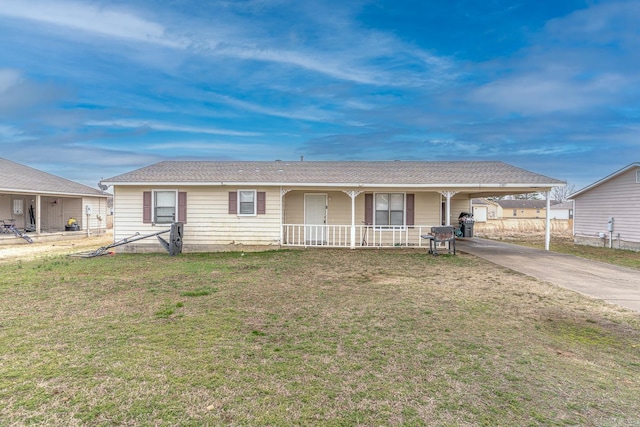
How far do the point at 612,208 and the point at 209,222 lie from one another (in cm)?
1797

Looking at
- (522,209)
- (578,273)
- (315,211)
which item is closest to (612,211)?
(578,273)

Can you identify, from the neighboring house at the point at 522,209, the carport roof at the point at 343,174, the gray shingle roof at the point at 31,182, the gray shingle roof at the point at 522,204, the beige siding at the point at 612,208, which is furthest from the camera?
the gray shingle roof at the point at 522,204

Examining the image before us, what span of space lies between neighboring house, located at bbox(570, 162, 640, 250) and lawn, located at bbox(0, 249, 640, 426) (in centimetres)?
1060

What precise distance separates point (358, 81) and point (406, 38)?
17.4 feet

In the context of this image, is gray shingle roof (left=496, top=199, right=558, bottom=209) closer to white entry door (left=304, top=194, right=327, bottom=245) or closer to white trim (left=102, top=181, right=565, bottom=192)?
white trim (left=102, top=181, right=565, bottom=192)

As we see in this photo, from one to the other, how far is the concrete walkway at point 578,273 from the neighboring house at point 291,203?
251cm

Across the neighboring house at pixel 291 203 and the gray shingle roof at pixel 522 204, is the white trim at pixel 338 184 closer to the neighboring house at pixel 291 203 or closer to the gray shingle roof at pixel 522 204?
the neighboring house at pixel 291 203

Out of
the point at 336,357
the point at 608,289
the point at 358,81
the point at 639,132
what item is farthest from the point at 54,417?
the point at 639,132

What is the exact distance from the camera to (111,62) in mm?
15211

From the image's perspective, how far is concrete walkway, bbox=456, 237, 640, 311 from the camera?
6391 millimetres

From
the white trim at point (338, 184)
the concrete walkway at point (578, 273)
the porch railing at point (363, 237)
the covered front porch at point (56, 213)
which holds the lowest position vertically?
the concrete walkway at point (578, 273)

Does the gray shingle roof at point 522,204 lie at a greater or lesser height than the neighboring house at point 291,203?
greater

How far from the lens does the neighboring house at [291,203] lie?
11945 mm

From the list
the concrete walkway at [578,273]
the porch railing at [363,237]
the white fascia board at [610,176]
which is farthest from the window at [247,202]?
the white fascia board at [610,176]
